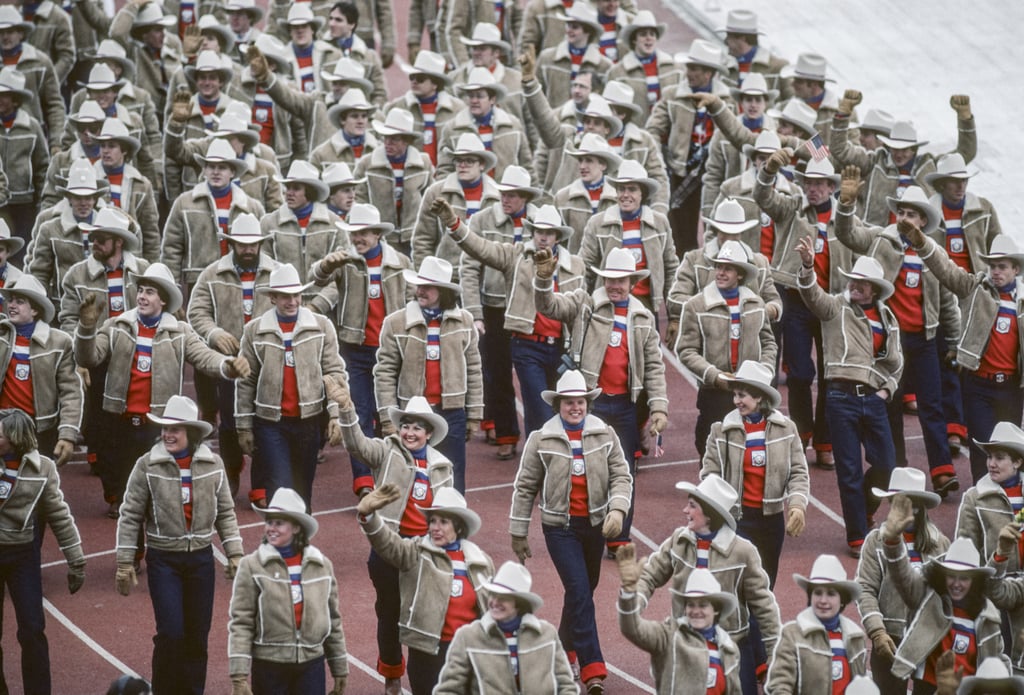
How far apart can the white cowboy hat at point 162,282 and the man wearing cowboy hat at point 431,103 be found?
5465mm

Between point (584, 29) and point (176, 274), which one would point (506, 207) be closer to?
point (176, 274)

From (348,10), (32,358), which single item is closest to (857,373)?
(32,358)

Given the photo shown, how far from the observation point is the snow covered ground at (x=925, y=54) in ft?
93.1

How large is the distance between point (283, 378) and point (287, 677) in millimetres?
3806

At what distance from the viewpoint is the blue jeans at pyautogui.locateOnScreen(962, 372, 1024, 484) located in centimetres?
1783

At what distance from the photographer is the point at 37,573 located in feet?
48.4

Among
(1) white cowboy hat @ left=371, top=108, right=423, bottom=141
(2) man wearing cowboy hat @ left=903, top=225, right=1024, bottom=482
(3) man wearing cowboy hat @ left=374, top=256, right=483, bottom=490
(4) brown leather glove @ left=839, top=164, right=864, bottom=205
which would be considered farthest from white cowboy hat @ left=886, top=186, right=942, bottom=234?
(1) white cowboy hat @ left=371, top=108, right=423, bottom=141

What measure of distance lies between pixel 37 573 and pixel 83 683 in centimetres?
109

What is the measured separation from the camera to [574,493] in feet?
48.8

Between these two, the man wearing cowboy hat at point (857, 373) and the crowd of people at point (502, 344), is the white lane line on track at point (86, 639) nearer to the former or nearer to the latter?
the crowd of people at point (502, 344)

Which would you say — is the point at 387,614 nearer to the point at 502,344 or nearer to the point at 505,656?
the point at 505,656

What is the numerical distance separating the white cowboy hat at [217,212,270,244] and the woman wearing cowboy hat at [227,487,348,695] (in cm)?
466

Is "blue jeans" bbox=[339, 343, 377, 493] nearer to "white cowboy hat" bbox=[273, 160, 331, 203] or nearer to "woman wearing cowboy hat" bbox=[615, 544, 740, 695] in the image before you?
"white cowboy hat" bbox=[273, 160, 331, 203]

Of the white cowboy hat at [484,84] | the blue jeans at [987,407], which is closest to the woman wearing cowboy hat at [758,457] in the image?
the blue jeans at [987,407]
